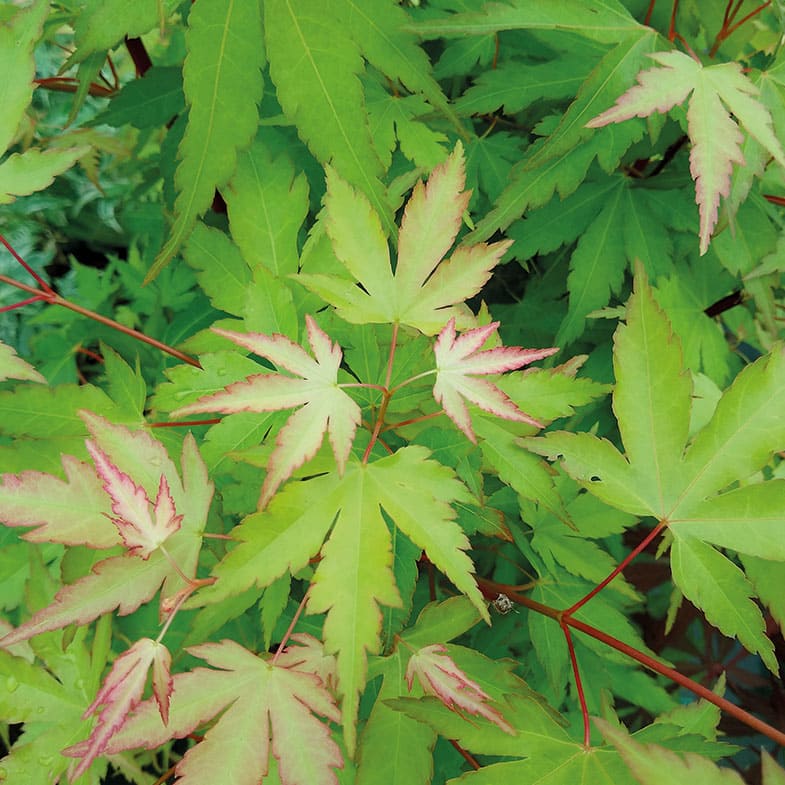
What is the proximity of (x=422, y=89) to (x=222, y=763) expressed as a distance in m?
0.64

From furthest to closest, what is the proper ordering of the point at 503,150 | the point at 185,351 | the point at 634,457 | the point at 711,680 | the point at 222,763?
1. the point at 711,680
2. the point at 503,150
3. the point at 185,351
4. the point at 634,457
5. the point at 222,763

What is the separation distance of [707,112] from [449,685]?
58 centimetres

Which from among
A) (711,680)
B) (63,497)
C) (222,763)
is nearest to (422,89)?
(63,497)

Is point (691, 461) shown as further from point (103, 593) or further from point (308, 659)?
point (103, 593)

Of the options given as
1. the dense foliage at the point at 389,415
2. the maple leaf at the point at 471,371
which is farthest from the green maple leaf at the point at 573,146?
the maple leaf at the point at 471,371

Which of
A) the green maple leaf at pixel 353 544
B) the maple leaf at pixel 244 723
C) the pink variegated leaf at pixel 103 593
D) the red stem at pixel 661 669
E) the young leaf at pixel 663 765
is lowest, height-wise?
the red stem at pixel 661 669

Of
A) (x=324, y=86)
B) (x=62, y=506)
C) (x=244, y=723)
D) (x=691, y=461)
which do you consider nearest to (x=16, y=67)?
(x=324, y=86)

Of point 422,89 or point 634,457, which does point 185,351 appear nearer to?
point 422,89

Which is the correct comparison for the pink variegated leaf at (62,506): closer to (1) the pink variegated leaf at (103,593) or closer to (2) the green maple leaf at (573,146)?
(1) the pink variegated leaf at (103,593)

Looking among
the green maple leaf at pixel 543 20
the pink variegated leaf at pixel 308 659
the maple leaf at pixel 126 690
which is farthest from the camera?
the green maple leaf at pixel 543 20

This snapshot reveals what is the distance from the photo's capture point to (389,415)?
677 mm

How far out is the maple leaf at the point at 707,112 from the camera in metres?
0.62

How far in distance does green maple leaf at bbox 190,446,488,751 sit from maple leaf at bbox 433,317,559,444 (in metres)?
0.06

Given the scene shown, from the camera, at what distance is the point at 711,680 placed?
4.94 ft
